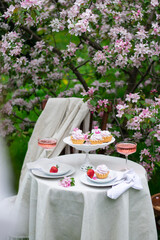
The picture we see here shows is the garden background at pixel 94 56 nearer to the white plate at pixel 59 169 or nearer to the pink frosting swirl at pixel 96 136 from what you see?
the pink frosting swirl at pixel 96 136

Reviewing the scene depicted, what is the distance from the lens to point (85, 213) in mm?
1736

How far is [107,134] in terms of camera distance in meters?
2.12

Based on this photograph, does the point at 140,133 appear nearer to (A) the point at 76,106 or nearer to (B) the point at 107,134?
(A) the point at 76,106

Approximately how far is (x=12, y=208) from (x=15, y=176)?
1809 mm

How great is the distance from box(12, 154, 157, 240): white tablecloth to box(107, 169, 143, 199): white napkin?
5 cm

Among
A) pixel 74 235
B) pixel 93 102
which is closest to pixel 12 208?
pixel 74 235

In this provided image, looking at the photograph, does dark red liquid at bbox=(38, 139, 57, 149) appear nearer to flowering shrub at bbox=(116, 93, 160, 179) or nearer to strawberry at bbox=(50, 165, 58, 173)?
strawberry at bbox=(50, 165, 58, 173)

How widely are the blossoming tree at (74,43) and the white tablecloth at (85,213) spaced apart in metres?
0.88

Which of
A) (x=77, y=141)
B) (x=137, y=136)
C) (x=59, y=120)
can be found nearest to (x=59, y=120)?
(x=59, y=120)

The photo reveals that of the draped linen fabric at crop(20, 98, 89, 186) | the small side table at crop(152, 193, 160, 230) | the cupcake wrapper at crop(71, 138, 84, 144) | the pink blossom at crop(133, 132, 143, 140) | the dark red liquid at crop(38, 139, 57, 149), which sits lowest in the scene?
the small side table at crop(152, 193, 160, 230)

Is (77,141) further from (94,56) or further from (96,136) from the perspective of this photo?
(94,56)

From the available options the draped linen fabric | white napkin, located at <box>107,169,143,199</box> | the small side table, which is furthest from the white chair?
white napkin, located at <box>107,169,143,199</box>

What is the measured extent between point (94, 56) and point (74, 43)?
34 centimetres

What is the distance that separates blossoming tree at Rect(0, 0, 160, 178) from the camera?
9.12 ft
